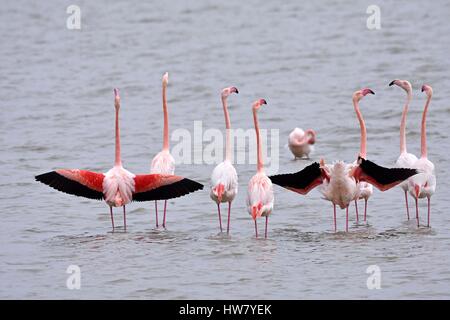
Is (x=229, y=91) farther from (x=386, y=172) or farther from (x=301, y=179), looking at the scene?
(x=386, y=172)

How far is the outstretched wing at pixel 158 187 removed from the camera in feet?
35.1

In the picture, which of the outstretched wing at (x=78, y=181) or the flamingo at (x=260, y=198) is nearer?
the flamingo at (x=260, y=198)

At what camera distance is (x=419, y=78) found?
67.0ft

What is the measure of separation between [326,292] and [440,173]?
4.84 meters

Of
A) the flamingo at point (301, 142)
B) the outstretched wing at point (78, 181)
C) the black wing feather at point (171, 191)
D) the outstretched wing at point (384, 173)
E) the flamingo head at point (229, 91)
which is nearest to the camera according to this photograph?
the outstretched wing at point (384, 173)

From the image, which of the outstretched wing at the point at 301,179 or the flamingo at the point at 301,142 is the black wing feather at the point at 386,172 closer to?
the outstretched wing at the point at 301,179

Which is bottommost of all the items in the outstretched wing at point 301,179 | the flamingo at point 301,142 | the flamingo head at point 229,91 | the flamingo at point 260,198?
the flamingo at point 260,198

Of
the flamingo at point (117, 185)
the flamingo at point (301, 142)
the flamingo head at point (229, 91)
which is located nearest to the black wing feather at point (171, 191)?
the flamingo at point (117, 185)

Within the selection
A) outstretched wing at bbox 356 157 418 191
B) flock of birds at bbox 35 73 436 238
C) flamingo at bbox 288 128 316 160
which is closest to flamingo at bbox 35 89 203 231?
flock of birds at bbox 35 73 436 238

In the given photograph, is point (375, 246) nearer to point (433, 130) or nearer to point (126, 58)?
point (433, 130)

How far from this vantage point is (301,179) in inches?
422

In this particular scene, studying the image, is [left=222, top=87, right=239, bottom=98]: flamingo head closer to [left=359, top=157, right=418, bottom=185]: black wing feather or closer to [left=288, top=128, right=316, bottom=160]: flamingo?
[left=359, top=157, right=418, bottom=185]: black wing feather

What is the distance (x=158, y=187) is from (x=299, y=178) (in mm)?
1386
